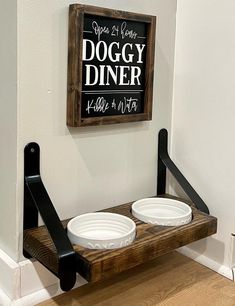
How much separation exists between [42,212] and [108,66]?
1.37 ft

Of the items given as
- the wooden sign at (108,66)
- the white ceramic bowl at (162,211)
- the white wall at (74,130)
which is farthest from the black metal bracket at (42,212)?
the white ceramic bowl at (162,211)

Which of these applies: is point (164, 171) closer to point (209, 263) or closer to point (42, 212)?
point (209, 263)

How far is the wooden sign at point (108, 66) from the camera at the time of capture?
1072mm

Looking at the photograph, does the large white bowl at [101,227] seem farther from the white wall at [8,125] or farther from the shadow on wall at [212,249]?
the shadow on wall at [212,249]

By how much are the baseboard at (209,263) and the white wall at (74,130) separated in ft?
0.72

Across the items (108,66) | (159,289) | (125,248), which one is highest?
(108,66)

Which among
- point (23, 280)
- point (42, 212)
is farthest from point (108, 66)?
point (23, 280)

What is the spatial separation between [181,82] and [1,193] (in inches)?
24.7

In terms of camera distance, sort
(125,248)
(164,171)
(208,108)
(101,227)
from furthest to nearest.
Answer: (164,171) → (208,108) → (101,227) → (125,248)

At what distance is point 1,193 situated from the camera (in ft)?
3.69

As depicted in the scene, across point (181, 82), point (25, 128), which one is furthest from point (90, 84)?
point (181, 82)

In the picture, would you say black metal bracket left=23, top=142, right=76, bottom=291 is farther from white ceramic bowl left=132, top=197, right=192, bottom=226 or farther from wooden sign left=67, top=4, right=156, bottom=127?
white ceramic bowl left=132, top=197, right=192, bottom=226

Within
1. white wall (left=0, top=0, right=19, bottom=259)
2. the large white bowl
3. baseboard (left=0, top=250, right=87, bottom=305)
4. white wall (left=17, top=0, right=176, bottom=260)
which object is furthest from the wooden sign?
baseboard (left=0, top=250, right=87, bottom=305)

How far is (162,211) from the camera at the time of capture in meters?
1.26
